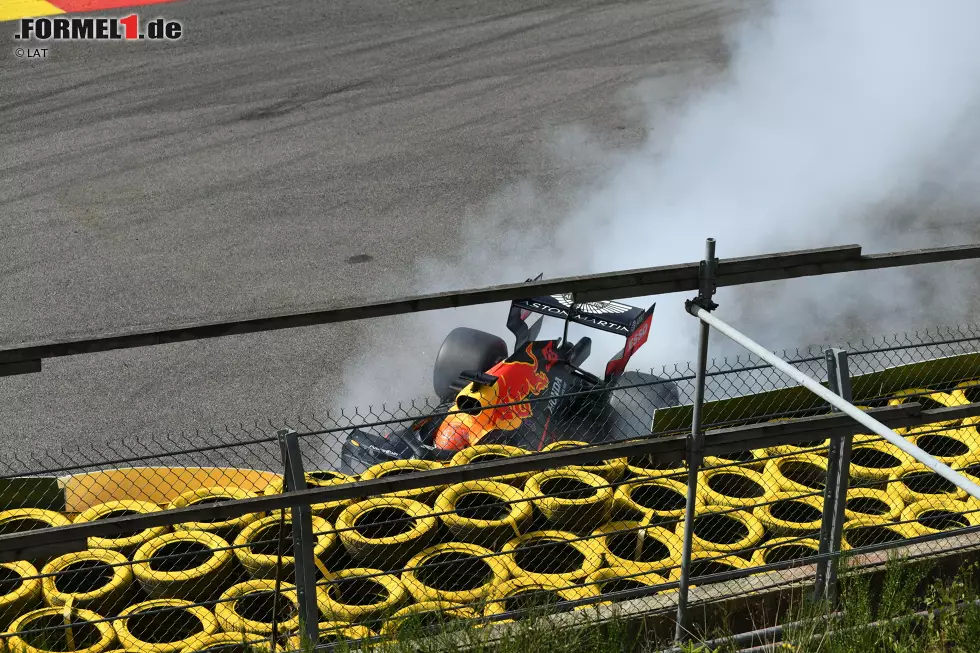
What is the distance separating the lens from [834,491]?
12.4ft

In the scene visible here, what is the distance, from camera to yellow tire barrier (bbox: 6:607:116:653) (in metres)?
4.05

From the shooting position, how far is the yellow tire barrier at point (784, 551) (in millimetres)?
4398

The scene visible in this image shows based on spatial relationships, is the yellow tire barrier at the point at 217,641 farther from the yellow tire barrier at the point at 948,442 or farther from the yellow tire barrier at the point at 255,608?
the yellow tire barrier at the point at 948,442

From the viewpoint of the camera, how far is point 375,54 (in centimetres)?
1655

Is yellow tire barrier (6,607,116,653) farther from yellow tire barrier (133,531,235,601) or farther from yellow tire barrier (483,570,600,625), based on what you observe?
yellow tire barrier (483,570,600,625)

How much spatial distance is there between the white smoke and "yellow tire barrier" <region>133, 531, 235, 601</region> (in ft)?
10.9

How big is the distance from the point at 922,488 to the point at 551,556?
1.84 meters

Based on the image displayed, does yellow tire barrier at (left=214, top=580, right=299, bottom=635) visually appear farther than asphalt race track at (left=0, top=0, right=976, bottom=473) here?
No

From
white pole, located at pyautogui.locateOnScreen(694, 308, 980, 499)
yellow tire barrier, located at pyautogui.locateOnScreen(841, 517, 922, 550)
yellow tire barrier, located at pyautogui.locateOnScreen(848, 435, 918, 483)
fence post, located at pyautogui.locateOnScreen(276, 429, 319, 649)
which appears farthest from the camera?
yellow tire barrier, located at pyautogui.locateOnScreen(848, 435, 918, 483)

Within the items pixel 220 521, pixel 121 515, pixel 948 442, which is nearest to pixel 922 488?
pixel 948 442

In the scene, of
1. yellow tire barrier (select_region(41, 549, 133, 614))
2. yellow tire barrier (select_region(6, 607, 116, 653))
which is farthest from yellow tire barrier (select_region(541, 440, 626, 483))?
yellow tire barrier (select_region(6, 607, 116, 653))

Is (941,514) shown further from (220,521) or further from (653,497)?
(220,521)

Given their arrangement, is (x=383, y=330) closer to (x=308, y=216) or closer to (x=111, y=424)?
(x=111, y=424)

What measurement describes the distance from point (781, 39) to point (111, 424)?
11.5m
